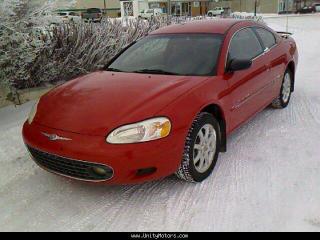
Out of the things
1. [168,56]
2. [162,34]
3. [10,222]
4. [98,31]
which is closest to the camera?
[10,222]

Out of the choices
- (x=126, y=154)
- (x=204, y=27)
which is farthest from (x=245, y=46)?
(x=126, y=154)

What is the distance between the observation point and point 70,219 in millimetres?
3145

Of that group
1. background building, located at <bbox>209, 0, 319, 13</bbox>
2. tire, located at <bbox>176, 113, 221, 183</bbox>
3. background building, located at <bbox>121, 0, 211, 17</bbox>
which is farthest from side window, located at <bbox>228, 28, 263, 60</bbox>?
background building, located at <bbox>209, 0, 319, 13</bbox>

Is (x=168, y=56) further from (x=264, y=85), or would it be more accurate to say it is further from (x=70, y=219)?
(x=70, y=219)

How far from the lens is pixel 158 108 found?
327 centimetres

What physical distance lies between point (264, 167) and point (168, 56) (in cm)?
158

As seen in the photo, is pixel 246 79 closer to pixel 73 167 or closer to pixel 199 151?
pixel 199 151

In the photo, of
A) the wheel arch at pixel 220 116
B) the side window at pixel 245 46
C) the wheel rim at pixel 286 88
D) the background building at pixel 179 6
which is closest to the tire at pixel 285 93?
the wheel rim at pixel 286 88

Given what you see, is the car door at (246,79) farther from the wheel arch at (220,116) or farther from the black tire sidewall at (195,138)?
the black tire sidewall at (195,138)

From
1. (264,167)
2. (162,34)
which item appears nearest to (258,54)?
(162,34)

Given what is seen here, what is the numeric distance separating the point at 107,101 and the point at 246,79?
1710 mm

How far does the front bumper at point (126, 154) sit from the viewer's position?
308cm

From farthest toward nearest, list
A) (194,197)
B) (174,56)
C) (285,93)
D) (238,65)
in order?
(285,93) → (174,56) → (238,65) → (194,197)

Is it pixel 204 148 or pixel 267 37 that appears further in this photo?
pixel 267 37
